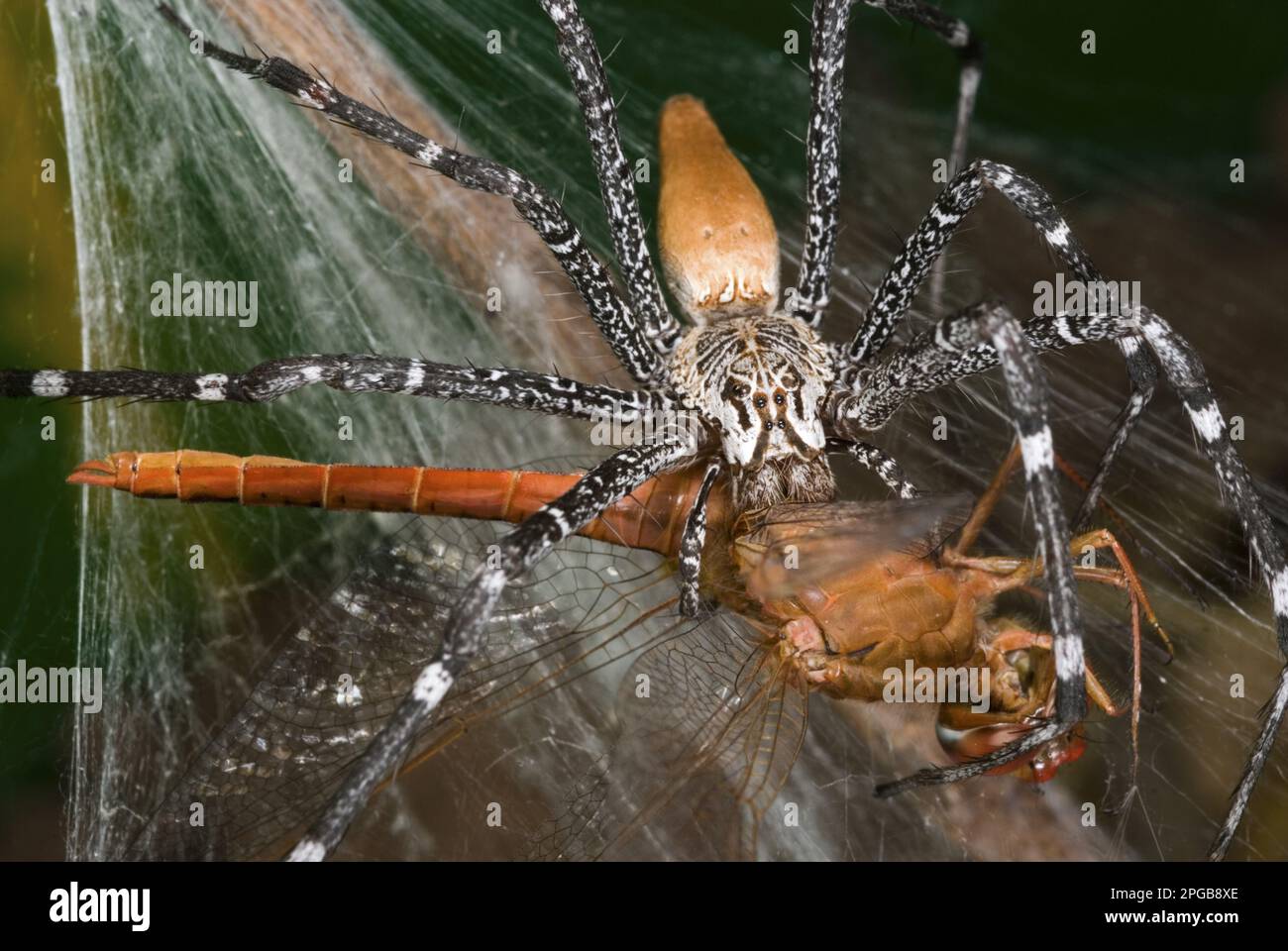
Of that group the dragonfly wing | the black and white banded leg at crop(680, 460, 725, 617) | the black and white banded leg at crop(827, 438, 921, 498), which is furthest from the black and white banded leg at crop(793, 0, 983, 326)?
the dragonfly wing

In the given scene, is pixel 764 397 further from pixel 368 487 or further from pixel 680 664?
pixel 368 487

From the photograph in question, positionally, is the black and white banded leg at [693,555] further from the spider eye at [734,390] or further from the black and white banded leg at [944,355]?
the black and white banded leg at [944,355]

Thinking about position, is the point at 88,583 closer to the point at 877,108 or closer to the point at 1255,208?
the point at 877,108

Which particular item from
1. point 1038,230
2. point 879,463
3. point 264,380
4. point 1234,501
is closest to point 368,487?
point 264,380

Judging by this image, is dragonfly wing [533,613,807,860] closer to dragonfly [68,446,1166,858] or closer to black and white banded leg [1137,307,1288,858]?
dragonfly [68,446,1166,858]

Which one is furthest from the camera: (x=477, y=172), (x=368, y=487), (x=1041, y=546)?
(x=477, y=172)

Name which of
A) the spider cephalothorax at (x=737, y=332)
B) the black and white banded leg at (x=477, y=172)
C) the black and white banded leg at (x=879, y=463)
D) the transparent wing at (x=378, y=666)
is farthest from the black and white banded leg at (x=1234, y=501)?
the black and white banded leg at (x=477, y=172)
